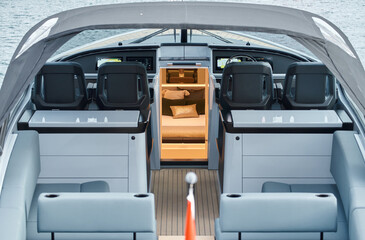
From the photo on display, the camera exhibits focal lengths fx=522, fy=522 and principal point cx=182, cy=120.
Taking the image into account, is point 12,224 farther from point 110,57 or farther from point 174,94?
point 174,94

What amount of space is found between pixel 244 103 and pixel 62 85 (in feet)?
3.64

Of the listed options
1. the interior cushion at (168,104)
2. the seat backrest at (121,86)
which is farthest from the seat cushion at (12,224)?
the interior cushion at (168,104)

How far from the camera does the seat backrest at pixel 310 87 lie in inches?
119

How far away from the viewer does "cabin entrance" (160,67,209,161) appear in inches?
161

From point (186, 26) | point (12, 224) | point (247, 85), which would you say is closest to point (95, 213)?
point (12, 224)

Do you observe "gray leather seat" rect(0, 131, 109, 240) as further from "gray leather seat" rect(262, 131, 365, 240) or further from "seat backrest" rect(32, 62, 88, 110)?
"gray leather seat" rect(262, 131, 365, 240)

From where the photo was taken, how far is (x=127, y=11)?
8.39 ft

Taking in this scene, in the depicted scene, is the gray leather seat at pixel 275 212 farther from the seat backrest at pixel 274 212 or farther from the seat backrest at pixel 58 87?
the seat backrest at pixel 58 87

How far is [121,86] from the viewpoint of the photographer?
126 inches

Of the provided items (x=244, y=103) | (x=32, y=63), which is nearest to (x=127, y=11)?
(x=32, y=63)

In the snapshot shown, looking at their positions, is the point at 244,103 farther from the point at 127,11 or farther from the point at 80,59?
the point at 80,59

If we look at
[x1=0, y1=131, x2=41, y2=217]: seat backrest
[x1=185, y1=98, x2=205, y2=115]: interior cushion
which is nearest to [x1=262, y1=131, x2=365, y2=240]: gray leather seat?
[x1=0, y1=131, x2=41, y2=217]: seat backrest

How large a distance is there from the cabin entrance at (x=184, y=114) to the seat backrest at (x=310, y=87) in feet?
3.47

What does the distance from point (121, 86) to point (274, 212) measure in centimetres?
148
